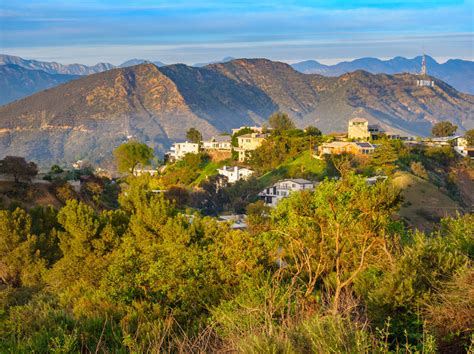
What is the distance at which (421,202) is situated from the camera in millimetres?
38781

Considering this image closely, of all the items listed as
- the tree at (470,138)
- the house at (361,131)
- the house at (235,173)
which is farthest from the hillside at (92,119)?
the tree at (470,138)

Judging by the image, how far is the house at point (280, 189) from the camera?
1577 inches

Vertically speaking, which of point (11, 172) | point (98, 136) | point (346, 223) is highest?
point (346, 223)

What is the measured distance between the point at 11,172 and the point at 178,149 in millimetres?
33868

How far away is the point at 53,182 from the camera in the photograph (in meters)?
32.2

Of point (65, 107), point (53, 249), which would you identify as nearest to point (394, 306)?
point (53, 249)

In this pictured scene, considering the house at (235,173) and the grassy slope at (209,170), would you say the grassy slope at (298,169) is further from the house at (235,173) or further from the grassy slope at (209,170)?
the grassy slope at (209,170)

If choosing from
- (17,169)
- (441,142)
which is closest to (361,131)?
(441,142)

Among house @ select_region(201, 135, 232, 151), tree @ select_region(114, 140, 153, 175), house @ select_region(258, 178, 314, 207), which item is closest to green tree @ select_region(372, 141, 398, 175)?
house @ select_region(258, 178, 314, 207)

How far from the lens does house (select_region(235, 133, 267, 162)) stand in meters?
56.0

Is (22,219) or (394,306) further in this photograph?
(22,219)

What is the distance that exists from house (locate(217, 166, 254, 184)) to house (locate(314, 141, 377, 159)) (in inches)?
228

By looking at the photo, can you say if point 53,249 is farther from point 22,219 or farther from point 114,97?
point 114,97

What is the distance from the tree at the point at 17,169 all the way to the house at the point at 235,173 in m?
19.3
